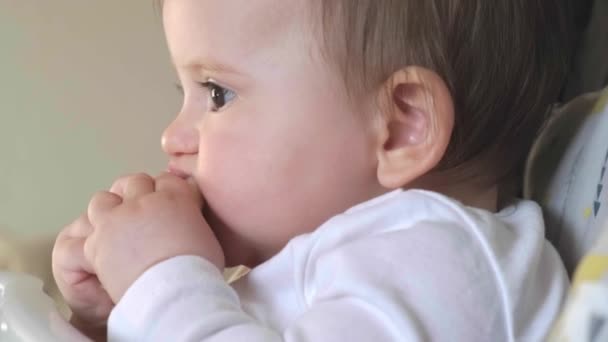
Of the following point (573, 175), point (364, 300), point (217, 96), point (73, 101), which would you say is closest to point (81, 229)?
point (217, 96)

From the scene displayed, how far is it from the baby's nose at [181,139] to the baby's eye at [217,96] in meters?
0.03

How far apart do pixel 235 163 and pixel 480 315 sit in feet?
0.73

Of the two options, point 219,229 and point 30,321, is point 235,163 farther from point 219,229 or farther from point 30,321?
point 30,321

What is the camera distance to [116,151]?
52.2 inches

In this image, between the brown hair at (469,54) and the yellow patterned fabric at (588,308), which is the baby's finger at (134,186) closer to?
the brown hair at (469,54)

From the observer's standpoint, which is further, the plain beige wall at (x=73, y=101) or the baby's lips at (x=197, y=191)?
the plain beige wall at (x=73, y=101)

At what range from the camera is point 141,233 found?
56 centimetres

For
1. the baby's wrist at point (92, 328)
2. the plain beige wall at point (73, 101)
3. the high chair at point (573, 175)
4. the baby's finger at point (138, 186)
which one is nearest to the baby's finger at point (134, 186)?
the baby's finger at point (138, 186)

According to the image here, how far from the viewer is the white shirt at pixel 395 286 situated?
0.48 meters

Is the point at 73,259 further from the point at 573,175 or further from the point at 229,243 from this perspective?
the point at 573,175

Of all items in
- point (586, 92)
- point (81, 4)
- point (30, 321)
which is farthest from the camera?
point (81, 4)

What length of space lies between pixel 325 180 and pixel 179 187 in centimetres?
11

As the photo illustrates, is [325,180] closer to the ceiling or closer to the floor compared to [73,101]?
closer to the ceiling

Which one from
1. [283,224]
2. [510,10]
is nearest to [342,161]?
[283,224]
